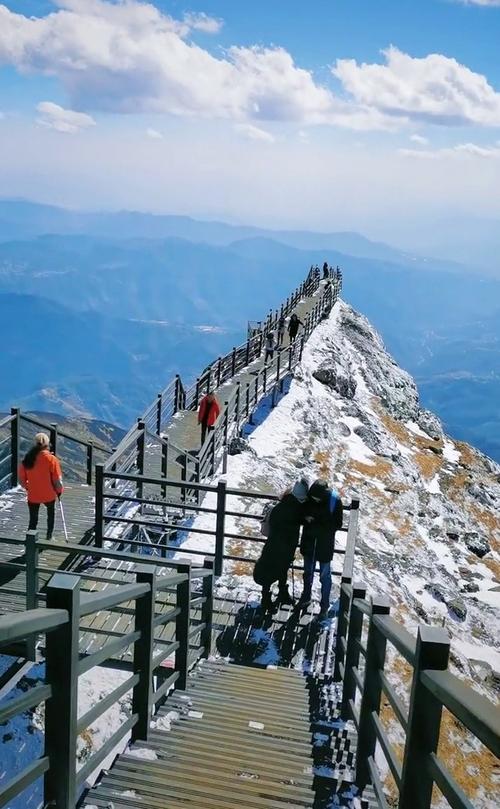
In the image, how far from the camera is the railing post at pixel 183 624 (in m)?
6.20

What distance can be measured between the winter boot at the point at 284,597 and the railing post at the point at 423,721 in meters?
6.85

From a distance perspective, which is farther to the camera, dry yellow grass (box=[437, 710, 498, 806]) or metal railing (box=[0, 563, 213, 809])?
dry yellow grass (box=[437, 710, 498, 806])

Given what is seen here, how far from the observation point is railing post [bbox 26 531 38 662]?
23.9 feet

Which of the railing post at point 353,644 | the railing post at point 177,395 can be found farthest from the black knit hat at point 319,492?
the railing post at point 177,395

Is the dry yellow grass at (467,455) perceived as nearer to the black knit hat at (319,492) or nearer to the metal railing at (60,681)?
the black knit hat at (319,492)

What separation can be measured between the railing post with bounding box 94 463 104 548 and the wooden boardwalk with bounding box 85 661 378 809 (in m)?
3.93

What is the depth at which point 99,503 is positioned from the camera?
10641mm

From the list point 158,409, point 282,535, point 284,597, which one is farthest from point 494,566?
point 282,535

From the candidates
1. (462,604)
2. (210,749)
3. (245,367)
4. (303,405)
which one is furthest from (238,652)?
(245,367)

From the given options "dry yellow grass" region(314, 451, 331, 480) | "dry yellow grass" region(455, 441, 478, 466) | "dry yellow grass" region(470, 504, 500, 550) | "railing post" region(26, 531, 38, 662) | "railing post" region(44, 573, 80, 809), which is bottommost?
"dry yellow grass" region(470, 504, 500, 550)

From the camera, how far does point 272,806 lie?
438 cm

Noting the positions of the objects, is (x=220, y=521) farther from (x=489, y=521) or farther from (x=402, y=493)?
(x=489, y=521)

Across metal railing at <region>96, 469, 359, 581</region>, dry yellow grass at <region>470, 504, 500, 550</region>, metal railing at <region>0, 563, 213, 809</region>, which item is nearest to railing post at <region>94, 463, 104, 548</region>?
metal railing at <region>96, 469, 359, 581</region>

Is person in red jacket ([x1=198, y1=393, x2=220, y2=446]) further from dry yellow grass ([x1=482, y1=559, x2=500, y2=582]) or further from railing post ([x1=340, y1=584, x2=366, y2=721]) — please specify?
railing post ([x1=340, y1=584, x2=366, y2=721])
